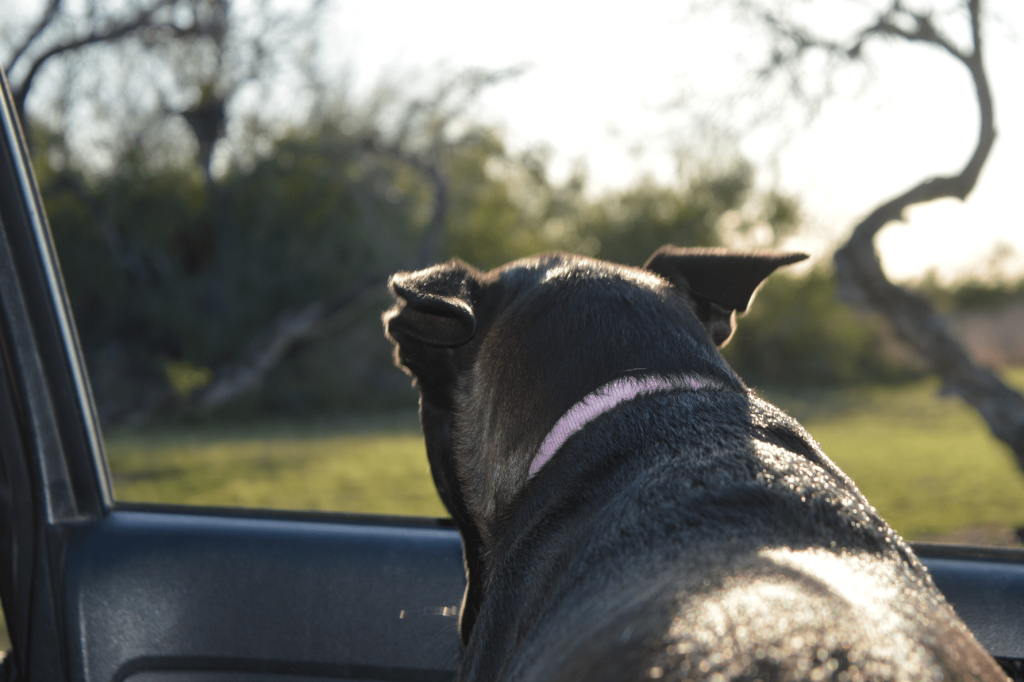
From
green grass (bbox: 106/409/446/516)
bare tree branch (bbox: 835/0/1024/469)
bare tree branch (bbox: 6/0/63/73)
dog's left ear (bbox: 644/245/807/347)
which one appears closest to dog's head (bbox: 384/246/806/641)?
dog's left ear (bbox: 644/245/807/347)

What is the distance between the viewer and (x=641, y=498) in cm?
119

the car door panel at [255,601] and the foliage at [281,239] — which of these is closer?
the car door panel at [255,601]

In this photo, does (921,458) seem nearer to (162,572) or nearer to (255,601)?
(255,601)

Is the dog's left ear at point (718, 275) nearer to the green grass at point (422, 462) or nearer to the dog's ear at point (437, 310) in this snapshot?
the dog's ear at point (437, 310)

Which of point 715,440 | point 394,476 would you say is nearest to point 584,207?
point 394,476

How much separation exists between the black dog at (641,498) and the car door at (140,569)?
33 cm

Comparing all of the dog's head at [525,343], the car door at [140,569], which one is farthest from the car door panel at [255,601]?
the dog's head at [525,343]

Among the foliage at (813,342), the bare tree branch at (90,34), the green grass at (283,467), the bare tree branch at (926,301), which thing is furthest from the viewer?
the foliage at (813,342)

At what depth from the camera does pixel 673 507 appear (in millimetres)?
1142

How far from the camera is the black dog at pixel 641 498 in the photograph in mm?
854

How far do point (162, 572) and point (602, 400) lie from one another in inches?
51.9

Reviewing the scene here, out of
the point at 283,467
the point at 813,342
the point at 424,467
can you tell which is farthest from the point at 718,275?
the point at 813,342

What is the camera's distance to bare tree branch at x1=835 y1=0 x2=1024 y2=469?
450 centimetres

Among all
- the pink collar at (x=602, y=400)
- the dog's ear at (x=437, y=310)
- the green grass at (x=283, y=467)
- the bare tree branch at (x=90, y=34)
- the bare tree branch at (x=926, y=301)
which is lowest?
the green grass at (x=283, y=467)
